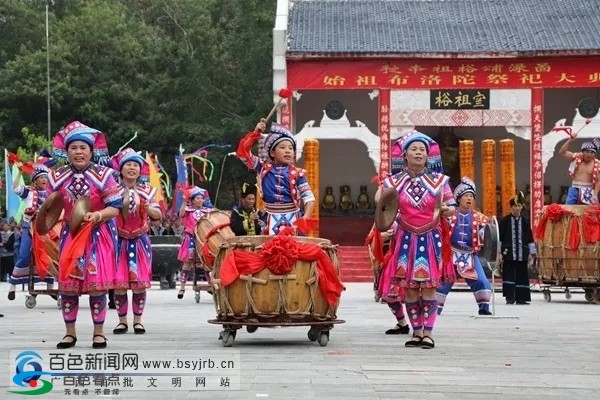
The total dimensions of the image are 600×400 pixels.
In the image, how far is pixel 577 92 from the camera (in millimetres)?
35812

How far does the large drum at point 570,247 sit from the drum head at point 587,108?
14.4m

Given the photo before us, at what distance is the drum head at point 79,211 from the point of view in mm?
10172

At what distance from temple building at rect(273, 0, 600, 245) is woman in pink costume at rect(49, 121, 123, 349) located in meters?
20.9

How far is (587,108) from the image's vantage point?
3353 cm

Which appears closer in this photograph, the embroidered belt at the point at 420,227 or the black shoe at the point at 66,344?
the black shoe at the point at 66,344

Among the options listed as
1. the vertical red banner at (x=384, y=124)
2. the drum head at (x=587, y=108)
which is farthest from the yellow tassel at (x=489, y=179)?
the drum head at (x=587, y=108)

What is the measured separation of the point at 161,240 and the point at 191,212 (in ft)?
14.9

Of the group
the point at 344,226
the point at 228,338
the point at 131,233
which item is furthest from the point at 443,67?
the point at 228,338

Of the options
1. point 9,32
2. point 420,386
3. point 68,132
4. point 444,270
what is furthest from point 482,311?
point 9,32

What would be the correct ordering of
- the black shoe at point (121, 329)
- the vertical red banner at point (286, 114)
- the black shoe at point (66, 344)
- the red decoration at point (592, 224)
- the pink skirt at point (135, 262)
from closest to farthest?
the black shoe at point (66, 344) → the black shoe at point (121, 329) → the pink skirt at point (135, 262) → the red decoration at point (592, 224) → the vertical red banner at point (286, 114)

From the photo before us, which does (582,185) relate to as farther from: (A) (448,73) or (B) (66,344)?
(A) (448,73)

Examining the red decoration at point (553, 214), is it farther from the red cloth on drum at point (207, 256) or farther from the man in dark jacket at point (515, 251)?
the red cloth on drum at point (207, 256)

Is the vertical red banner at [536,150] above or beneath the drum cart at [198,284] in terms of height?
above

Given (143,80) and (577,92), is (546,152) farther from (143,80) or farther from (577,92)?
(143,80)
